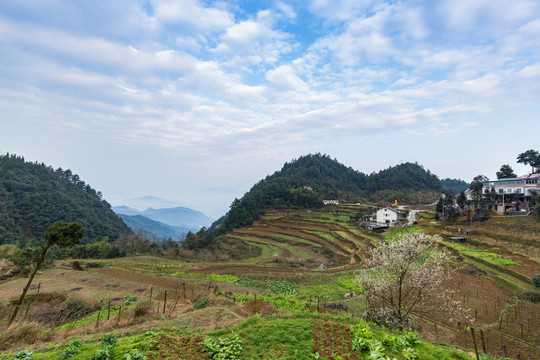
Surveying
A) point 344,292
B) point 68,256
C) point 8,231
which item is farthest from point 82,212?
point 344,292

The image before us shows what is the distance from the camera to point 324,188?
124 metres

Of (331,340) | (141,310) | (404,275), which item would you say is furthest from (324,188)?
(331,340)

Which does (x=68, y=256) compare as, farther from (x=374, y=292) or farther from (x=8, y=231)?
Answer: (x=374, y=292)

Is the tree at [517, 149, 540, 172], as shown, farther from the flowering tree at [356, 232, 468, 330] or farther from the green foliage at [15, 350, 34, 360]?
the green foliage at [15, 350, 34, 360]

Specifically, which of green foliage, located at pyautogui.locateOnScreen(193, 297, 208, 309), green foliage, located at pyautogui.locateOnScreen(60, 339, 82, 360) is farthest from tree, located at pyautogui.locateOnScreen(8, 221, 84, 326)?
green foliage, located at pyautogui.locateOnScreen(60, 339, 82, 360)

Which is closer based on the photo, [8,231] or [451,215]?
[451,215]

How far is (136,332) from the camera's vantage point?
10.9 metres

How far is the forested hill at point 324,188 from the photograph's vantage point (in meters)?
88.4

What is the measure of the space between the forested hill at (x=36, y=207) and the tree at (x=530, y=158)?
133629 mm

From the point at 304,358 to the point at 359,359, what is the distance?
1.99m

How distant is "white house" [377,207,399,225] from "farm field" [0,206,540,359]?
15.6 m

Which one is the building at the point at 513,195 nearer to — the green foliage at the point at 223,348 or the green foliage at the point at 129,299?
the green foliage at the point at 223,348

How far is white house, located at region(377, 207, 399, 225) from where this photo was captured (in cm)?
6188

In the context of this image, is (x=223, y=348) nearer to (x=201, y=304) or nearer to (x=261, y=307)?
(x=261, y=307)
